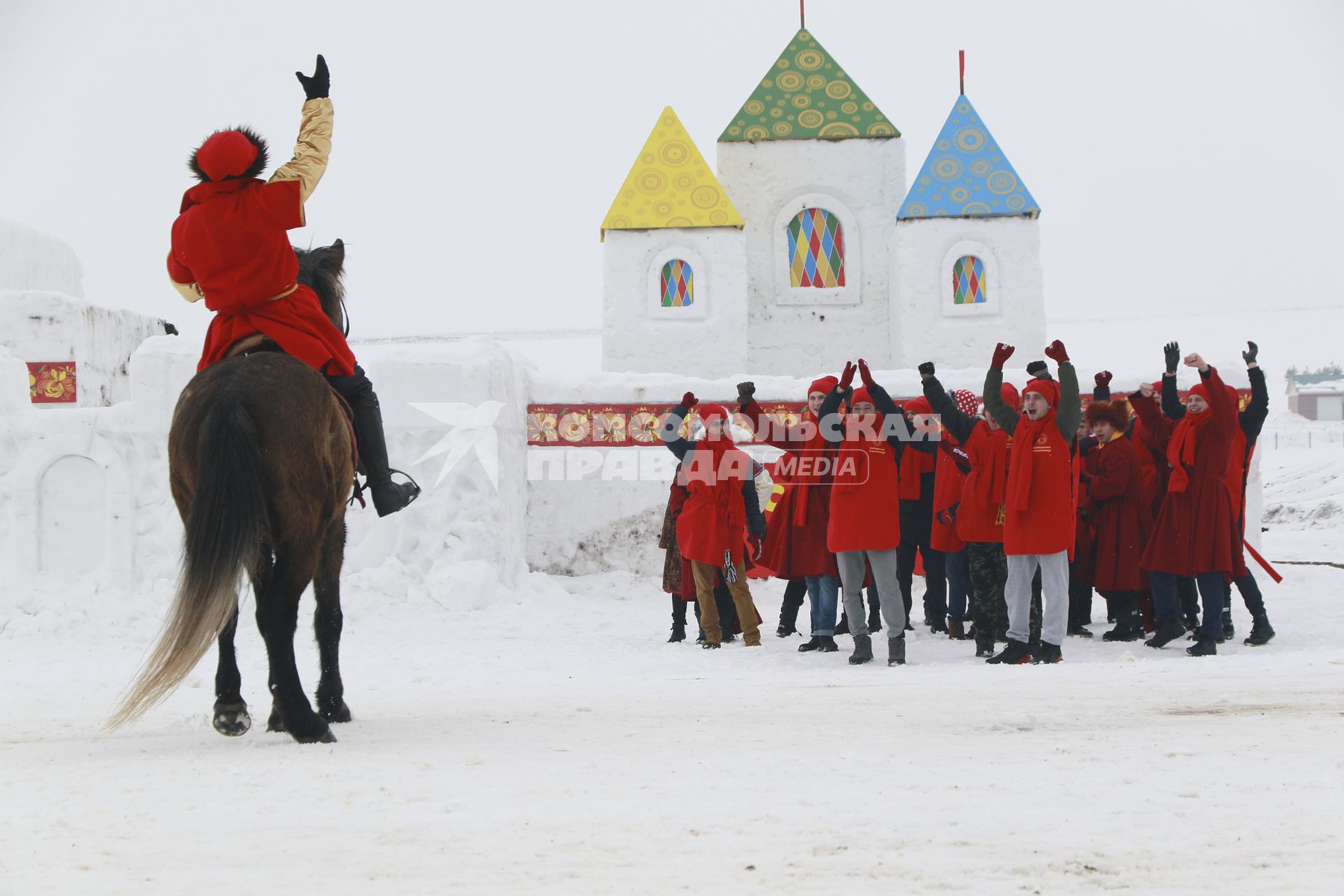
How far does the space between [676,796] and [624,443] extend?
7071mm

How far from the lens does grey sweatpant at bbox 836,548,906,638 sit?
6.61 m

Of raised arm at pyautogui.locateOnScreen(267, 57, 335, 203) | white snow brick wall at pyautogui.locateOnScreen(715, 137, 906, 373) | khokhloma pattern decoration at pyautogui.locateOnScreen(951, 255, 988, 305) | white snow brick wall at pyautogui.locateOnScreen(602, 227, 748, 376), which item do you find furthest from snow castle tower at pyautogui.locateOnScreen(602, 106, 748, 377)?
raised arm at pyautogui.locateOnScreen(267, 57, 335, 203)

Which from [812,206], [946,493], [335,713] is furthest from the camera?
[812,206]

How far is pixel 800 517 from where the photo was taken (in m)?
7.50

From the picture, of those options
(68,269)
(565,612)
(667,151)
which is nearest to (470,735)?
(565,612)

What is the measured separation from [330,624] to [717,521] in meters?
3.19

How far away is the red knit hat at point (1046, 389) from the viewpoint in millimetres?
6512

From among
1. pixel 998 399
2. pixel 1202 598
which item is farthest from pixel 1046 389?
pixel 1202 598

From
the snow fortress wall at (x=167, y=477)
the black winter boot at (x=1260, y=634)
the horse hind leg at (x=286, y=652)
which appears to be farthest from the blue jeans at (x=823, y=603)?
the horse hind leg at (x=286, y=652)

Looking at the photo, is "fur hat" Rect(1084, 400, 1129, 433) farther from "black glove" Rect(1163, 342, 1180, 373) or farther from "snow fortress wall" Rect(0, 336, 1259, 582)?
"snow fortress wall" Rect(0, 336, 1259, 582)

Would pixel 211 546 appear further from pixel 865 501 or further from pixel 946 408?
pixel 946 408

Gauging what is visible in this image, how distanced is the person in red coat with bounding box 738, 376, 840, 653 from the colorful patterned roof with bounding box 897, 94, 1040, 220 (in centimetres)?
785

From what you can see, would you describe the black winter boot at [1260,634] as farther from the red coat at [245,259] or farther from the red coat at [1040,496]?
the red coat at [245,259]

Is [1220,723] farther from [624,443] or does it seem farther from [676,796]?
[624,443]
